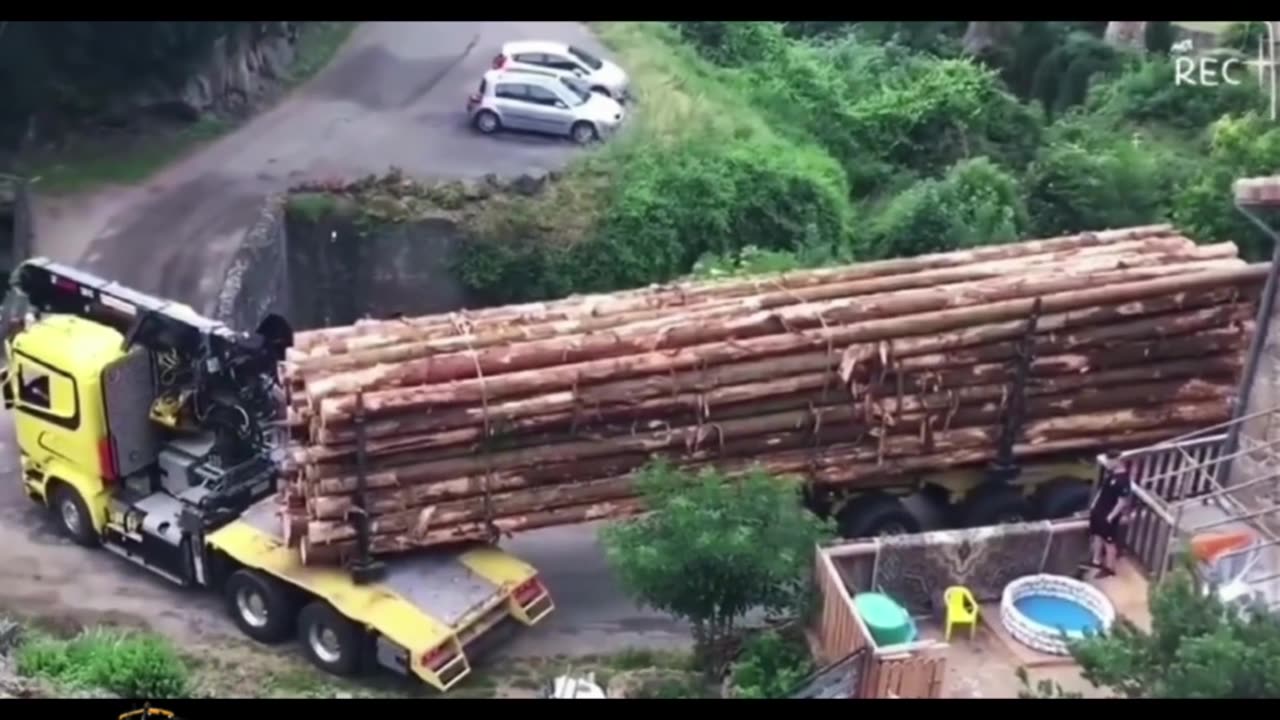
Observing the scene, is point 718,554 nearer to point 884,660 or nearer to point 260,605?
point 884,660

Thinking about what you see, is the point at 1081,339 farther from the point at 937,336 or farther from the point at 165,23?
the point at 165,23

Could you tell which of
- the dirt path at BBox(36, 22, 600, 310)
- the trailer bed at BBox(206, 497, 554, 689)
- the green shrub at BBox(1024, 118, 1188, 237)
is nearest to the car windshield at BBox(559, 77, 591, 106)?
the dirt path at BBox(36, 22, 600, 310)

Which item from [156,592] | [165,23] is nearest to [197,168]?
[165,23]

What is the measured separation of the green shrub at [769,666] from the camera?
16625 mm

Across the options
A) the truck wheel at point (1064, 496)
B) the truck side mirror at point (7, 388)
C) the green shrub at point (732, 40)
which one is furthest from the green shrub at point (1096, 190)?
the truck side mirror at point (7, 388)

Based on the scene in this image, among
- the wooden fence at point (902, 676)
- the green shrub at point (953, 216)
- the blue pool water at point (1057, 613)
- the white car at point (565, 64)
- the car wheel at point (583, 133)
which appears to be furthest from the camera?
the white car at point (565, 64)

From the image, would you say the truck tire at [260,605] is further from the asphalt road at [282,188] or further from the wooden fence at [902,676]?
the wooden fence at [902,676]

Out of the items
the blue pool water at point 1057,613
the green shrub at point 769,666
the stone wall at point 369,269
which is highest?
the blue pool water at point 1057,613

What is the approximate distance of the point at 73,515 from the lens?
67.7 feet

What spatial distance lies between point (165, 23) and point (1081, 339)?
1631cm

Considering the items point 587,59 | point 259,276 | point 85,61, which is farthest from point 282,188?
point 587,59

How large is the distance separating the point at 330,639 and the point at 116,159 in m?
14.5

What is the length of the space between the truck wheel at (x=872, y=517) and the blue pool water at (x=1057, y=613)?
2560 millimetres

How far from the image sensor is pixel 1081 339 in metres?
19.9
